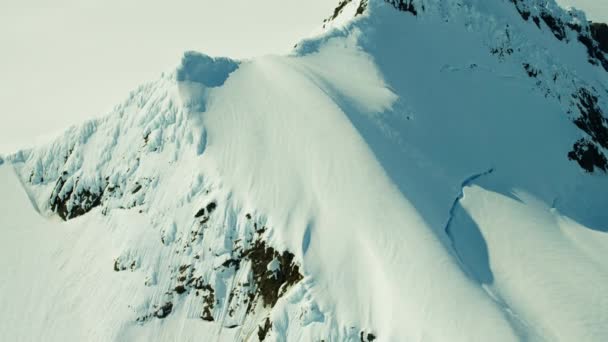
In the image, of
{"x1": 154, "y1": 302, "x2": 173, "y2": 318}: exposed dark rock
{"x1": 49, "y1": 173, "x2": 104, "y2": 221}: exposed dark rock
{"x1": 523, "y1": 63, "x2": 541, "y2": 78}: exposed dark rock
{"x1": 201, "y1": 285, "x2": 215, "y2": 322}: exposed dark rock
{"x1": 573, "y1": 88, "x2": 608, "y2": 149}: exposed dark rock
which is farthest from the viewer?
{"x1": 523, "y1": 63, "x2": 541, "y2": 78}: exposed dark rock

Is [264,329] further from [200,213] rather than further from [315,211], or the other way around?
[200,213]

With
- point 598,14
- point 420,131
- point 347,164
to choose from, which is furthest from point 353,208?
point 598,14

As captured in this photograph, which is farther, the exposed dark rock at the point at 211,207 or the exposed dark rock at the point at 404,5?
the exposed dark rock at the point at 404,5

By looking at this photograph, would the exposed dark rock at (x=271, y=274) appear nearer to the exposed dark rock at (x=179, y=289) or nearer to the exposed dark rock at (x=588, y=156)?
the exposed dark rock at (x=179, y=289)

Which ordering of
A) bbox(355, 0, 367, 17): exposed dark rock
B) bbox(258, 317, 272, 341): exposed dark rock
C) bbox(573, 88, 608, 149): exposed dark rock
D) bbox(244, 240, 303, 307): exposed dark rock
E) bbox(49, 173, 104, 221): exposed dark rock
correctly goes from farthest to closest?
bbox(573, 88, 608, 149): exposed dark rock, bbox(355, 0, 367, 17): exposed dark rock, bbox(49, 173, 104, 221): exposed dark rock, bbox(244, 240, 303, 307): exposed dark rock, bbox(258, 317, 272, 341): exposed dark rock

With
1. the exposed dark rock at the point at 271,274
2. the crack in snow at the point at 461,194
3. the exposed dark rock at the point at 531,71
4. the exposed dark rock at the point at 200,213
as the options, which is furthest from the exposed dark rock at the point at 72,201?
the exposed dark rock at the point at 531,71

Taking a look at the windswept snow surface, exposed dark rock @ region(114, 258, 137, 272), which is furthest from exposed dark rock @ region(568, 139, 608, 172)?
exposed dark rock @ region(114, 258, 137, 272)

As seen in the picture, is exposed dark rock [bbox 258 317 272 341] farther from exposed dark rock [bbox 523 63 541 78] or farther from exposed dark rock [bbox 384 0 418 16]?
exposed dark rock [bbox 523 63 541 78]
